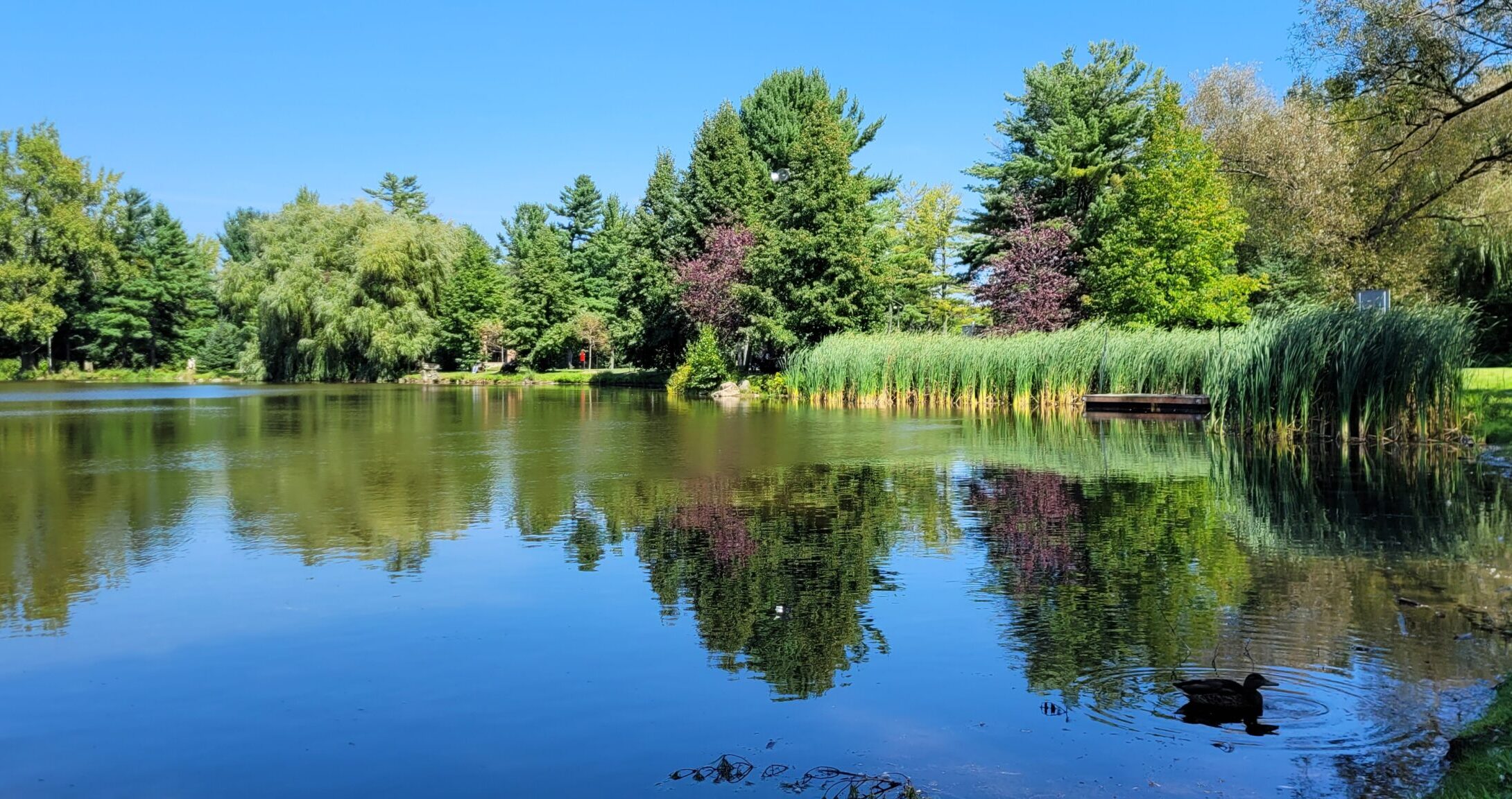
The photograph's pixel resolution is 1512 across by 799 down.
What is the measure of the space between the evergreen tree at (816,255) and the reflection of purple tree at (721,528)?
29.0 m

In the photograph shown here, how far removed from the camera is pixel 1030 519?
36.2ft

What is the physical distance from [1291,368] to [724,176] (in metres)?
34.1

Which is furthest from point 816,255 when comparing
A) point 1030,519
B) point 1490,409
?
point 1030,519

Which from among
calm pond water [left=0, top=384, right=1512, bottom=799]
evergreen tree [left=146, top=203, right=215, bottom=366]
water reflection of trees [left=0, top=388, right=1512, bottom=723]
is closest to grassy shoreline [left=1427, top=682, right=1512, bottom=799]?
calm pond water [left=0, top=384, right=1512, bottom=799]

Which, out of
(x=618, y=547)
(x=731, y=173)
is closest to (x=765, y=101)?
(x=731, y=173)

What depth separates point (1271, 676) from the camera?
5742 millimetres

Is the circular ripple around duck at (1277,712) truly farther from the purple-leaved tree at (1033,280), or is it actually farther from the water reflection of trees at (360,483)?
the purple-leaved tree at (1033,280)

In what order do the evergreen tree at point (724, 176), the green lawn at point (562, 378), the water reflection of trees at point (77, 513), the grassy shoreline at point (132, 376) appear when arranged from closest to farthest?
1. the water reflection of trees at point (77, 513)
2. the evergreen tree at point (724, 176)
3. the green lawn at point (562, 378)
4. the grassy shoreline at point (132, 376)

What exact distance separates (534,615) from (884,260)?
4168 cm

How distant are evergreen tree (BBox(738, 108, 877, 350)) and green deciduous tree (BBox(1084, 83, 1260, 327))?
29.8 feet

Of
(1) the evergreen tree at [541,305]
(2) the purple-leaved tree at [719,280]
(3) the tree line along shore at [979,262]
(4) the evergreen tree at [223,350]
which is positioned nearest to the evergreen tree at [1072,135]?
(3) the tree line along shore at [979,262]

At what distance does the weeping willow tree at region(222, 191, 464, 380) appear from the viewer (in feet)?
174

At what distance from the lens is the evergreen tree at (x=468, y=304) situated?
6156 centimetres

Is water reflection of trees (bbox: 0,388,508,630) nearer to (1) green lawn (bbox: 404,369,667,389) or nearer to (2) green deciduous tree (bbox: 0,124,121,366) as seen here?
(1) green lawn (bbox: 404,369,667,389)
